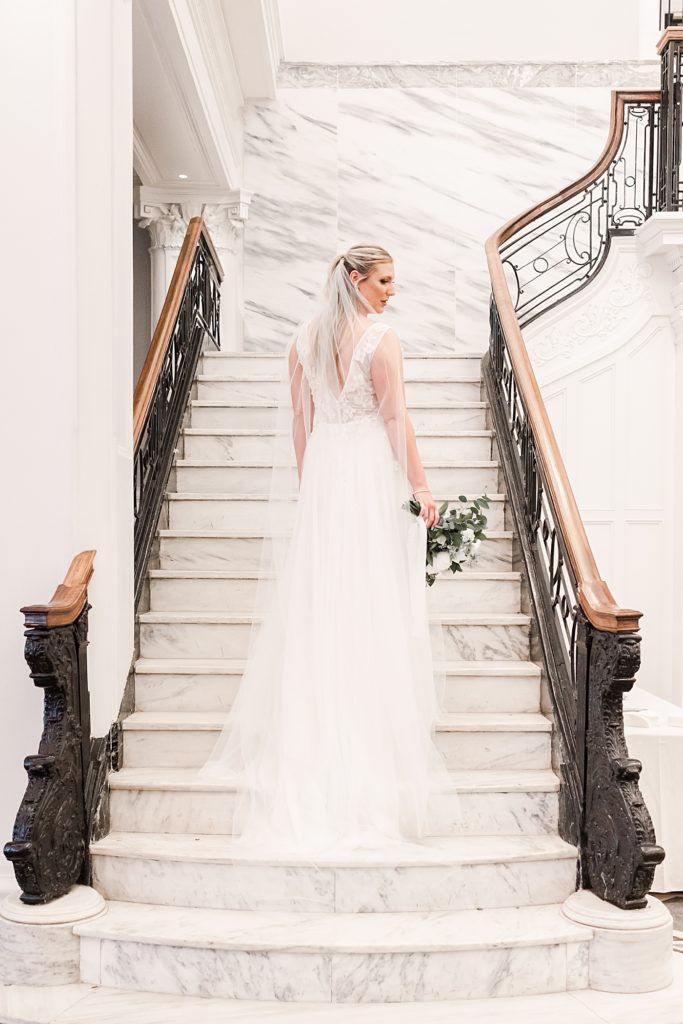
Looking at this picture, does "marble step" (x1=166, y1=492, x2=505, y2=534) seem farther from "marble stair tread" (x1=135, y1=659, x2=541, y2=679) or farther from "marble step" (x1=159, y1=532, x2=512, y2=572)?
"marble stair tread" (x1=135, y1=659, x2=541, y2=679)

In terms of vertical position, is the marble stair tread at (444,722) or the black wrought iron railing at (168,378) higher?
the black wrought iron railing at (168,378)

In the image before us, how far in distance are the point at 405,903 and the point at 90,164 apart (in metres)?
2.91

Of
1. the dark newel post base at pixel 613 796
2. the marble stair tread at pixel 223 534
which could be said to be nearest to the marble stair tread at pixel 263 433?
the marble stair tread at pixel 223 534

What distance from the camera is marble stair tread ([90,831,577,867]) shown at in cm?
359

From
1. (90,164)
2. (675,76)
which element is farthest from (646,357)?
(90,164)

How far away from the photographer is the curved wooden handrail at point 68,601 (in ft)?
11.6

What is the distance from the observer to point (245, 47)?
27.4ft

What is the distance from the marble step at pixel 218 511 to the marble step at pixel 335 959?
2655mm

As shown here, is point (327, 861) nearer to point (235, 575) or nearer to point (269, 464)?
point (235, 575)

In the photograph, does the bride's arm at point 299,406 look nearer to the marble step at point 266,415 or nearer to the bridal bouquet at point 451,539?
the bridal bouquet at point 451,539

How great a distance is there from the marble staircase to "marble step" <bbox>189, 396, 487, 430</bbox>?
53.9 inches

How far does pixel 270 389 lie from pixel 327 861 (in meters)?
4.12

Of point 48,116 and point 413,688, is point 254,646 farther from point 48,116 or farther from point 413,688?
point 48,116

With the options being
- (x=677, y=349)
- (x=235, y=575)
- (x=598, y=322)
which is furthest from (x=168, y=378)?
(x=677, y=349)
